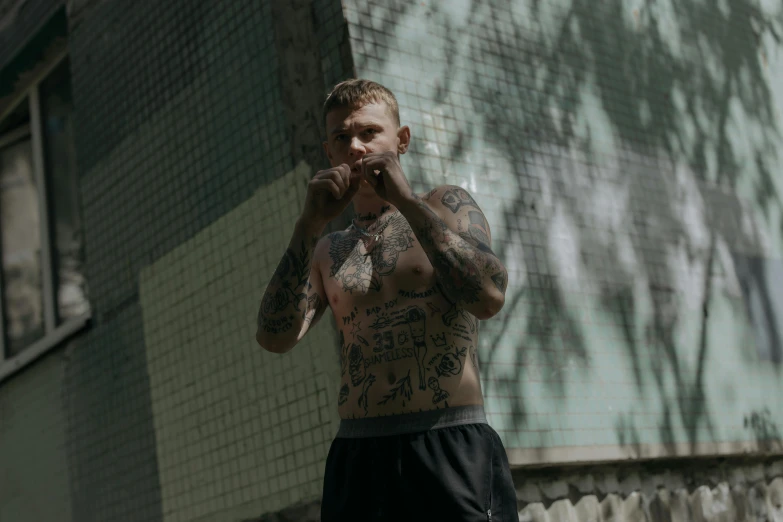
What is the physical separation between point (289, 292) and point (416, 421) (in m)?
0.49

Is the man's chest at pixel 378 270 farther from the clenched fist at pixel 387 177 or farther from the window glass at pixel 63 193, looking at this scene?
the window glass at pixel 63 193

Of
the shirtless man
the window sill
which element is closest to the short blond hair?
the shirtless man

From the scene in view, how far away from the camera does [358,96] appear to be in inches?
110

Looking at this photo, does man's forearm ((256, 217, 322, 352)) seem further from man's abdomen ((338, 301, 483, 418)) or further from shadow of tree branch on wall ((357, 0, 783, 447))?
shadow of tree branch on wall ((357, 0, 783, 447))

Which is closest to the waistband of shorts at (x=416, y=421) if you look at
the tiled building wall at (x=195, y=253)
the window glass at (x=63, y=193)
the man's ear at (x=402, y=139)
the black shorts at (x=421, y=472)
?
the black shorts at (x=421, y=472)

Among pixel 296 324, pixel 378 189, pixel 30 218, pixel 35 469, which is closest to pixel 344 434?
pixel 296 324

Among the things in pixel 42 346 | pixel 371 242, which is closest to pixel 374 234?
pixel 371 242

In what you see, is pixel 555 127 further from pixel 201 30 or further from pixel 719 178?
pixel 201 30

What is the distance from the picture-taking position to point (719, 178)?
19.3ft

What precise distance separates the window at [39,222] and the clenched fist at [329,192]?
4.33m

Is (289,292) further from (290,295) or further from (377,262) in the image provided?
(377,262)

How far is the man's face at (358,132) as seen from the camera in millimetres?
2732

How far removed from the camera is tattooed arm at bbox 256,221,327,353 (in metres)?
2.69

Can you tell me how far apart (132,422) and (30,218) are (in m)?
2.76
